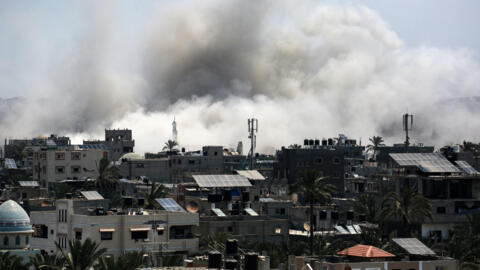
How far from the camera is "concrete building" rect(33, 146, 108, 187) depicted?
148 metres

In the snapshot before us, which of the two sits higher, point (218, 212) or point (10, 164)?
point (10, 164)

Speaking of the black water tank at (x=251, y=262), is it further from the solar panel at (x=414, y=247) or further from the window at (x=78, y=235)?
the window at (x=78, y=235)

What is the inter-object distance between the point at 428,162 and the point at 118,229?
120ft

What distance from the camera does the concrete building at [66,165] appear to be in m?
148

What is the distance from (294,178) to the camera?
486 ft

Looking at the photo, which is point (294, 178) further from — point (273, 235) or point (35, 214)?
point (35, 214)

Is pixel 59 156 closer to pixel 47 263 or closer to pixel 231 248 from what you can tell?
pixel 231 248

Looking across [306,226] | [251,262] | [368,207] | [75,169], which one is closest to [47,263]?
[251,262]

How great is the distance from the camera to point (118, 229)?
77938 mm

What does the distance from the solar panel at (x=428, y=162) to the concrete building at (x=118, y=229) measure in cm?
2863

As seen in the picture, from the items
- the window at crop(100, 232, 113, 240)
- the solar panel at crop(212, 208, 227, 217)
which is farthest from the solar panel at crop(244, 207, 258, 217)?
the window at crop(100, 232, 113, 240)

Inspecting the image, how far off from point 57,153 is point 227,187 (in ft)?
156

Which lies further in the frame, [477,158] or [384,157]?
[384,157]

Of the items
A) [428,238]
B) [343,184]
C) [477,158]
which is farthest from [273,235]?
[343,184]
